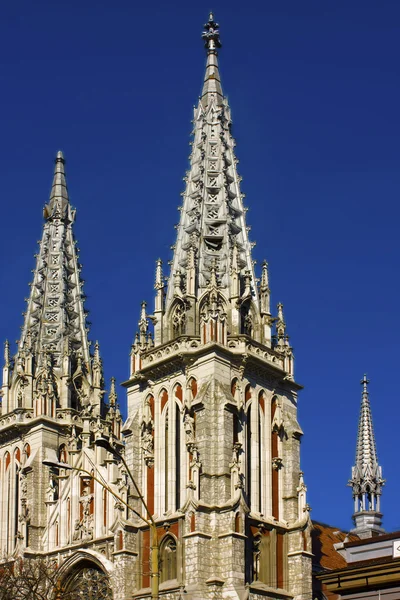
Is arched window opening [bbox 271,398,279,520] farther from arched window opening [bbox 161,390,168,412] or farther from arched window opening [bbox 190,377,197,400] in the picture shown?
Answer: arched window opening [bbox 161,390,168,412]

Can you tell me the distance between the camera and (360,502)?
74.2 meters

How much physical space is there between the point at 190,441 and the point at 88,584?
9799 millimetres

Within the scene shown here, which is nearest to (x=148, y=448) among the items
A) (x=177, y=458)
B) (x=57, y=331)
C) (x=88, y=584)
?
(x=177, y=458)

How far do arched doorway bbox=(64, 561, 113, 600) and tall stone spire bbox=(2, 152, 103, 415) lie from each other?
10.4 meters

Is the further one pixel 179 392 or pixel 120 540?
pixel 179 392

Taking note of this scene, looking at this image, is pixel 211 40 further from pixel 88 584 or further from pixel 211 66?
pixel 88 584

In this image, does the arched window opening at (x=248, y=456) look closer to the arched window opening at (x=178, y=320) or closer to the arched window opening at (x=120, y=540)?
the arched window opening at (x=178, y=320)

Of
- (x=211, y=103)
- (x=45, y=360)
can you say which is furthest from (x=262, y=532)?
(x=211, y=103)

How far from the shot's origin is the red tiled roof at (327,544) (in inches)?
2493

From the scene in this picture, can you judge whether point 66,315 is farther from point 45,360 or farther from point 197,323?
point 197,323

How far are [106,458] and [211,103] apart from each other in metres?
19.9

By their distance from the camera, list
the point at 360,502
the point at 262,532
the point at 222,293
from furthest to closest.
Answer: the point at 360,502, the point at 222,293, the point at 262,532

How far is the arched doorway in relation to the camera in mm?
57688

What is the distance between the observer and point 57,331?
71375 millimetres
